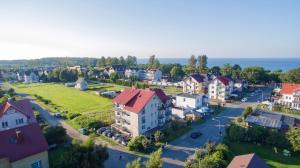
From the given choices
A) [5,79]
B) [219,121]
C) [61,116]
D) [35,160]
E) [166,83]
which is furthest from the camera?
[5,79]

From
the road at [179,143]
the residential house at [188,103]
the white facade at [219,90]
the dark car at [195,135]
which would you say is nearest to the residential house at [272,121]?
the road at [179,143]

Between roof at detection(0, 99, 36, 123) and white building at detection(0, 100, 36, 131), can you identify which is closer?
white building at detection(0, 100, 36, 131)

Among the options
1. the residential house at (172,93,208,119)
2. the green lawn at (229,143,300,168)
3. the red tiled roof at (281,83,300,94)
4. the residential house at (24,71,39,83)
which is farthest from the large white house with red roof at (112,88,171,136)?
the residential house at (24,71,39,83)

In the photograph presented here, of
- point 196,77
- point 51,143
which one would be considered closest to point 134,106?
point 51,143

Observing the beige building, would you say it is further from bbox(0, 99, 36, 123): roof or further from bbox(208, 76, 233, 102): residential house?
bbox(0, 99, 36, 123): roof

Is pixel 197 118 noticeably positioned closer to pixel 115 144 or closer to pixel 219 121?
pixel 219 121

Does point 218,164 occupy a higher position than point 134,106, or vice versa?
point 134,106
